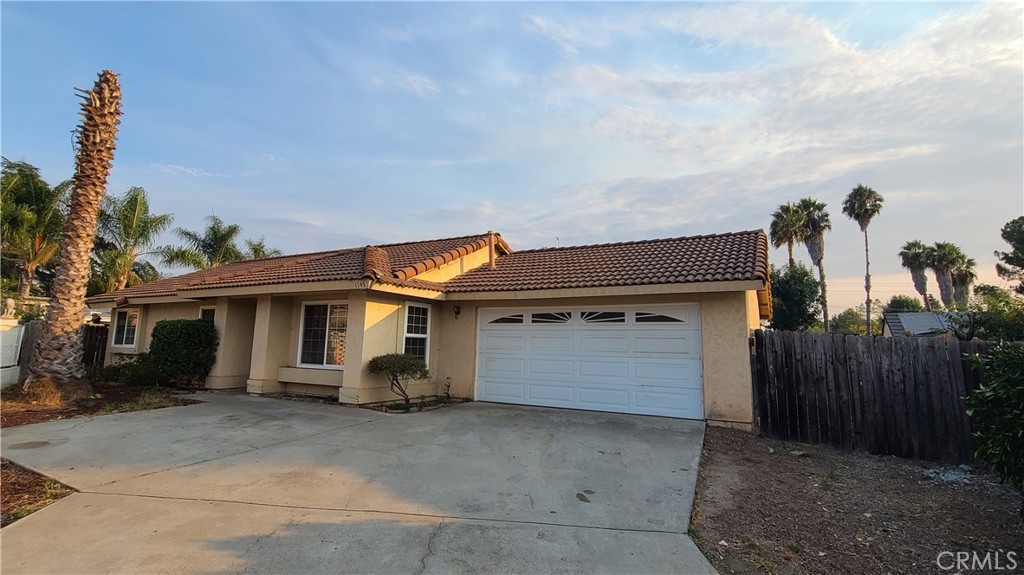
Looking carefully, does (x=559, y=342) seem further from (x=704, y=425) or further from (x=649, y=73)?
(x=649, y=73)

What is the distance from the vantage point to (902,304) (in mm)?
50438

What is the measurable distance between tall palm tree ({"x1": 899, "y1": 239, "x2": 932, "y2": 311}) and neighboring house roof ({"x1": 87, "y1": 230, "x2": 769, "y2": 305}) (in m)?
39.1

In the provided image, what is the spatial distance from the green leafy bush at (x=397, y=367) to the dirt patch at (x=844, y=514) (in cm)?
597

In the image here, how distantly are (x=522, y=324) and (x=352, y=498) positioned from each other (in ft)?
22.5

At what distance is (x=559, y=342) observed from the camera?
411 inches

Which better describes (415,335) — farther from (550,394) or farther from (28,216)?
Result: (28,216)

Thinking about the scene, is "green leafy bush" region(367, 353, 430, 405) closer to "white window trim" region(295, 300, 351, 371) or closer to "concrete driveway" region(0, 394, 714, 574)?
"white window trim" region(295, 300, 351, 371)

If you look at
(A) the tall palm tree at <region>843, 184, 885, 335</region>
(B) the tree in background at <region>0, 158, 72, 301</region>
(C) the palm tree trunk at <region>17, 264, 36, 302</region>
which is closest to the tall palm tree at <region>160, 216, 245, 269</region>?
(B) the tree in background at <region>0, 158, 72, 301</region>

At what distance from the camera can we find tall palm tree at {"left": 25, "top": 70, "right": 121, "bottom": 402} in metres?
9.59

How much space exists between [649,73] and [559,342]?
6.06 metres

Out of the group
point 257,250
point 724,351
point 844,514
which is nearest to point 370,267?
point 724,351

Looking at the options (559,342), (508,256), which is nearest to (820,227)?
(508,256)

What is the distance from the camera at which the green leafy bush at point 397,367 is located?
9.56 m

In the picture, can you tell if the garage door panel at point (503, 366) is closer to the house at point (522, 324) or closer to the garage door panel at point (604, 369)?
the house at point (522, 324)
